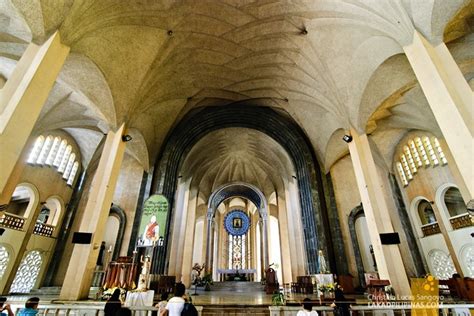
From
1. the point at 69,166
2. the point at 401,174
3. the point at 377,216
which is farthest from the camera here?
the point at 69,166

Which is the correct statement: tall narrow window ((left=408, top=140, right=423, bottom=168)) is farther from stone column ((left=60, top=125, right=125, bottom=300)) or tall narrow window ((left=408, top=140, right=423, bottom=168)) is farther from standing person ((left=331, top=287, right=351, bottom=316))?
stone column ((left=60, top=125, right=125, bottom=300))

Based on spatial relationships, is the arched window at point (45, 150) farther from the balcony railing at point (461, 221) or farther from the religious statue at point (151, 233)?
the balcony railing at point (461, 221)

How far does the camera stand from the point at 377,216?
745cm

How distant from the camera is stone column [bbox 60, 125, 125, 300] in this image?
647 centimetres

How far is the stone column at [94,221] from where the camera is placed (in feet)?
21.2

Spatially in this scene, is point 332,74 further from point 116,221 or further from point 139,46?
point 116,221

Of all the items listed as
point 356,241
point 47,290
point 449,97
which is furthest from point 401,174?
point 47,290

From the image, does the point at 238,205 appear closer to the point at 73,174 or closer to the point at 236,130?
the point at 236,130

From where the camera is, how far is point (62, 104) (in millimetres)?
10039

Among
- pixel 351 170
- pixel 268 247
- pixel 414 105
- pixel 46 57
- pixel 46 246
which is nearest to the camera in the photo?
pixel 46 57

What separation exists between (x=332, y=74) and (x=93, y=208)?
1014 cm

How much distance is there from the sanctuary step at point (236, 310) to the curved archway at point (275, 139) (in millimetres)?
4221

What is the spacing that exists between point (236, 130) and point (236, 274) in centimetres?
1374

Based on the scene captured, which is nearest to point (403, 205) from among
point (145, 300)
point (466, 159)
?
point (466, 159)
